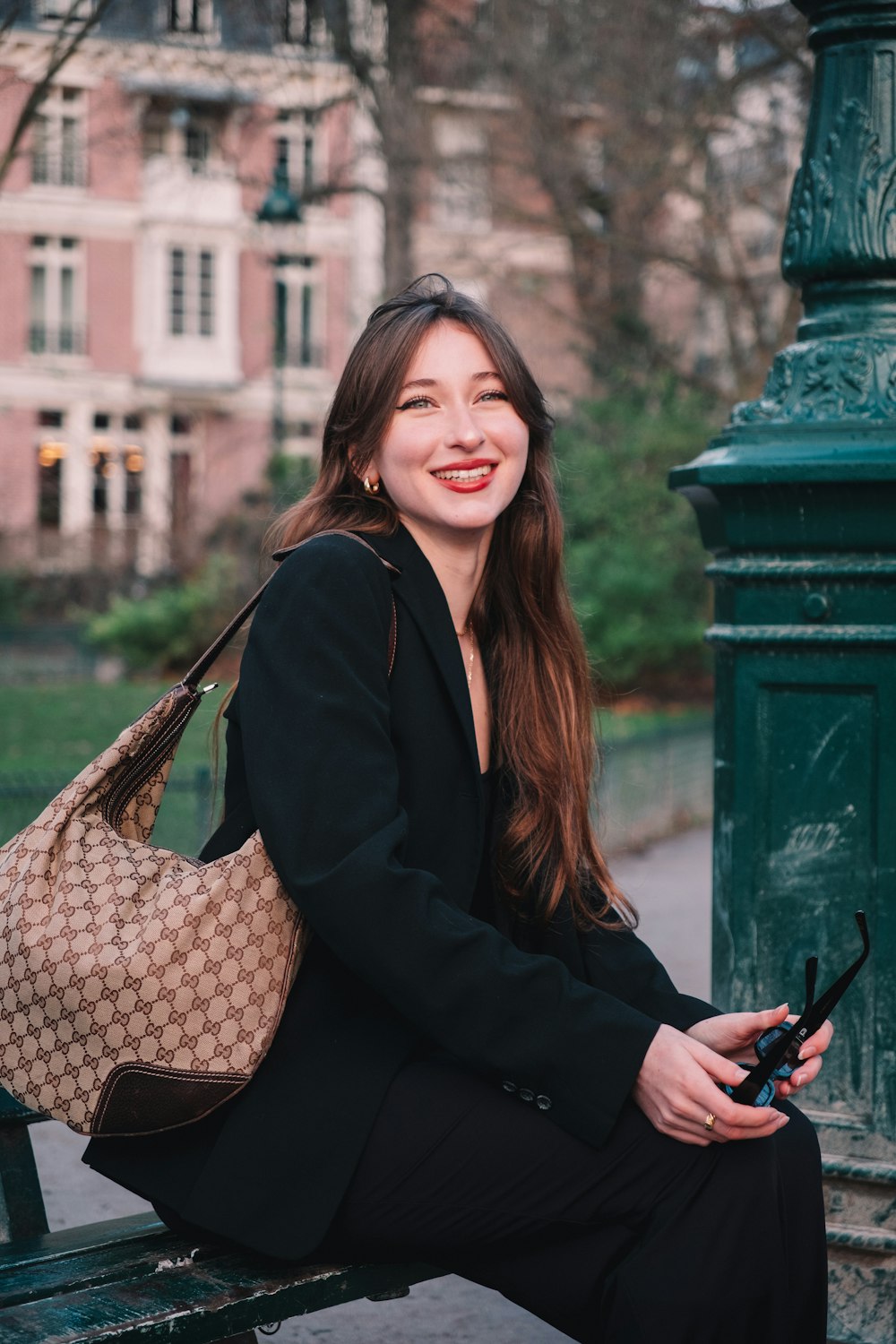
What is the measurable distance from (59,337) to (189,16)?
27468mm

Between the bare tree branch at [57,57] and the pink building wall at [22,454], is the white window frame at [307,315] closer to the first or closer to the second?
the pink building wall at [22,454]

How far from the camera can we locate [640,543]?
16797mm

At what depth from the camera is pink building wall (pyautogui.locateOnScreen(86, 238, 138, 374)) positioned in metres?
38.0

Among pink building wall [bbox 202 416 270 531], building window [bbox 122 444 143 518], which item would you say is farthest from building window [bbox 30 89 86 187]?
building window [bbox 122 444 143 518]

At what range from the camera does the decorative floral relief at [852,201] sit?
3.09m

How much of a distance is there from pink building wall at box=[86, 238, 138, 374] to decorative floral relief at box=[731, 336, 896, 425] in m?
36.5

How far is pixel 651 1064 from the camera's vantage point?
2250mm

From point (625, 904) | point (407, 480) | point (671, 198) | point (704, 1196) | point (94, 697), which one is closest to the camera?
point (704, 1196)

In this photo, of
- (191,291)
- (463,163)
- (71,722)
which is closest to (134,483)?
(191,291)

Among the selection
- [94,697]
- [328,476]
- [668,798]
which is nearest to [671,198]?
[94,697]

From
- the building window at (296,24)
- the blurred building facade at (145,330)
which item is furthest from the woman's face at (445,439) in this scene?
the blurred building facade at (145,330)

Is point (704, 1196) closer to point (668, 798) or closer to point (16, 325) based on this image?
point (668, 798)

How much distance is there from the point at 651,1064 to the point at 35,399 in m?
36.6

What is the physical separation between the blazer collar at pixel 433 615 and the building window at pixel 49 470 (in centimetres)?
3568
